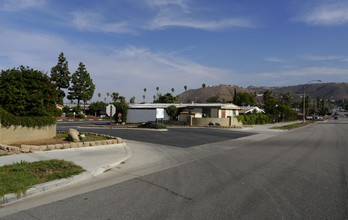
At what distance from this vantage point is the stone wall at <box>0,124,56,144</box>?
13.8 m

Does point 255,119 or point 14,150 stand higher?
point 255,119

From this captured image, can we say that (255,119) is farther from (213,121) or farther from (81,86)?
(81,86)

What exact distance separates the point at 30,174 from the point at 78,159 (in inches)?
117

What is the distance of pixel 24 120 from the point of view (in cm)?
1495

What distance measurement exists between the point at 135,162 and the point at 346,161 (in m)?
9.57

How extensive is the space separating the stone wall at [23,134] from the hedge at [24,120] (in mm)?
223

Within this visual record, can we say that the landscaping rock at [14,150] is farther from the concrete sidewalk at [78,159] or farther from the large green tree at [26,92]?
the large green tree at [26,92]

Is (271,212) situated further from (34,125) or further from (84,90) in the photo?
(84,90)

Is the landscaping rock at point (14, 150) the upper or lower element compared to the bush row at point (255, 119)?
lower

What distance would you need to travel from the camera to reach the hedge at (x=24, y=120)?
13.8 meters

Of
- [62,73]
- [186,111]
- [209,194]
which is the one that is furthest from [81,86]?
[209,194]

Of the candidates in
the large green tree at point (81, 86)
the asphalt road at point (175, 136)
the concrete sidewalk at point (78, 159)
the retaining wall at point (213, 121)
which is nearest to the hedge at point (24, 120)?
the concrete sidewalk at point (78, 159)

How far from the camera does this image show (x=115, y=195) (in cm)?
656

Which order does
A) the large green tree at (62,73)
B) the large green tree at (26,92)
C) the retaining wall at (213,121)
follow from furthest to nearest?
the large green tree at (62,73) < the retaining wall at (213,121) < the large green tree at (26,92)
